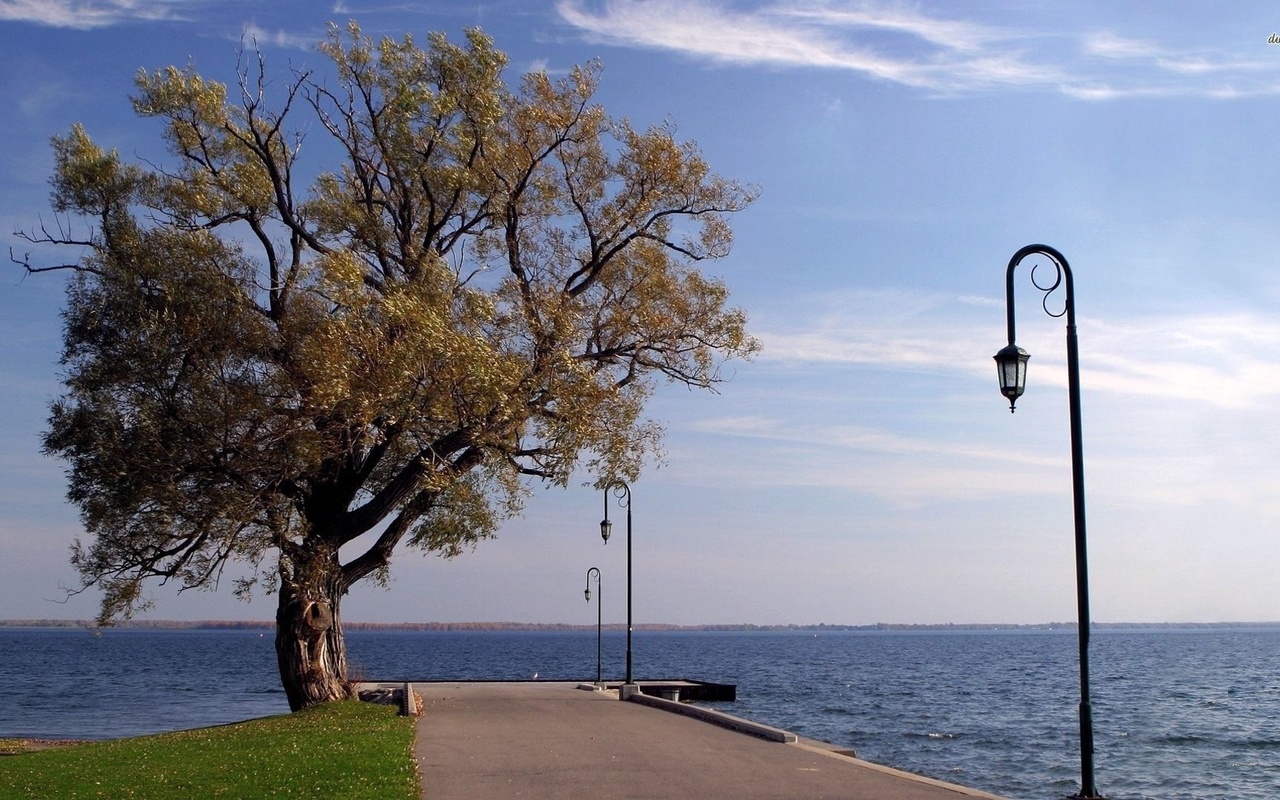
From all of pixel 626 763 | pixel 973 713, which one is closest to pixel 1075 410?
pixel 626 763

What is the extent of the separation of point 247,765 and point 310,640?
7896 mm

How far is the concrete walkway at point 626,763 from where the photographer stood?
44.3 feet

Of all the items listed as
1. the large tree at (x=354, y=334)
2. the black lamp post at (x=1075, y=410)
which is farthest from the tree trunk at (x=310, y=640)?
the black lamp post at (x=1075, y=410)

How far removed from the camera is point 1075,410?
497 inches

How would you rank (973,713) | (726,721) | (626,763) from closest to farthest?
(626,763) → (726,721) → (973,713)

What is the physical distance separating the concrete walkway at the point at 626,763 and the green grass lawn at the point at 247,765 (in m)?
0.59

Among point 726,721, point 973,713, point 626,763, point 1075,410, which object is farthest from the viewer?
point 973,713

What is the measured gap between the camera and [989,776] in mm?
27875

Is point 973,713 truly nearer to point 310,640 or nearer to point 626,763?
point 310,640

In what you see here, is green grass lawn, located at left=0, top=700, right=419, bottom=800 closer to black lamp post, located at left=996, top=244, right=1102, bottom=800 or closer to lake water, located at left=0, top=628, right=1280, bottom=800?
black lamp post, located at left=996, top=244, right=1102, bottom=800

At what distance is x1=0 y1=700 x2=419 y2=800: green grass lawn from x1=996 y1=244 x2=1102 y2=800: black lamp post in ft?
23.9

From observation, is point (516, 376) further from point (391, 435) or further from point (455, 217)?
point (455, 217)

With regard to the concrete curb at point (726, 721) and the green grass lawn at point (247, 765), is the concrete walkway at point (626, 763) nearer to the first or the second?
the concrete curb at point (726, 721)

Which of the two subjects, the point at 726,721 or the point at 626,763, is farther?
the point at 726,721
